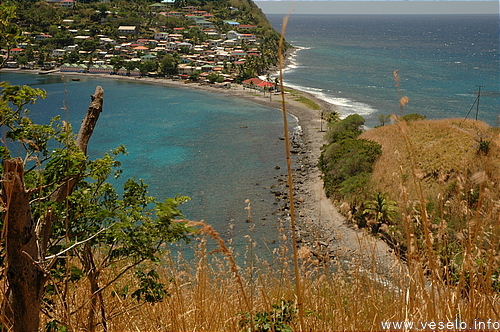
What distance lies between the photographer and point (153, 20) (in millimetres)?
74312

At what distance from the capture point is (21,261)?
4.40 feet

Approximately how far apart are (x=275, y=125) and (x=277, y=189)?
484 inches

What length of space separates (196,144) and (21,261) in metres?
25.7

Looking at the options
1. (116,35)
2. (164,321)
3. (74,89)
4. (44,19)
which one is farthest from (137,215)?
(44,19)

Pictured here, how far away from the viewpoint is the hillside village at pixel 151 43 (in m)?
51.9

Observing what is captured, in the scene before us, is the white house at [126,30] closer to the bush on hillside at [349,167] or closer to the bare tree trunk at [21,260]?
the bush on hillside at [349,167]

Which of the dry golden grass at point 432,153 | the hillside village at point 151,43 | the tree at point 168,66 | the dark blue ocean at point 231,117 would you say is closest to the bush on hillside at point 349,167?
the dry golden grass at point 432,153

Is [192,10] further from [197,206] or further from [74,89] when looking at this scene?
[197,206]

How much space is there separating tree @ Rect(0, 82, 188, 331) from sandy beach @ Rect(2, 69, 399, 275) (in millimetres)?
814

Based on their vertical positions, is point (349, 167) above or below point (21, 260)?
A: below

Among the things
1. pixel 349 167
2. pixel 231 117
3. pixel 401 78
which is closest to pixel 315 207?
pixel 349 167

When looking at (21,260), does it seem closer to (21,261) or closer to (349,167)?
(21,261)

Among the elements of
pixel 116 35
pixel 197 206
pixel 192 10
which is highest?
pixel 192 10

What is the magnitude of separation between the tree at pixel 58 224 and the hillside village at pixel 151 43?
124 feet
